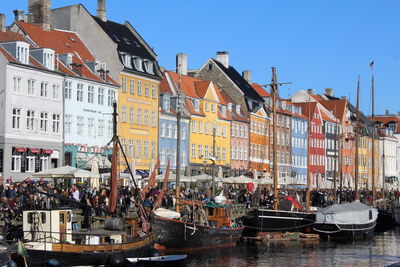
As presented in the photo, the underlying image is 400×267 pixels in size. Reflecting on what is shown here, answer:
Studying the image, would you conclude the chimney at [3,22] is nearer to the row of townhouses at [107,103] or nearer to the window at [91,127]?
the row of townhouses at [107,103]

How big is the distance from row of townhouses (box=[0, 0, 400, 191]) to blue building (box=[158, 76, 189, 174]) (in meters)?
0.10

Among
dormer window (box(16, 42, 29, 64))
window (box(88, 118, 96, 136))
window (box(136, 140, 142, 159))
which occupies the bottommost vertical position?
window (box(136, 140, 142, 159))

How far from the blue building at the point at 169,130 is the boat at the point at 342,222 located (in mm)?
20027

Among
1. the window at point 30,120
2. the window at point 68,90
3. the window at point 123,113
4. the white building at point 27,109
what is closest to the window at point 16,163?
the white building at point 27,109

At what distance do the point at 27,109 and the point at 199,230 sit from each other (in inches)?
730

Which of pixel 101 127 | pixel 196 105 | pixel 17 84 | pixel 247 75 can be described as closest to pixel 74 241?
pixel 17 84

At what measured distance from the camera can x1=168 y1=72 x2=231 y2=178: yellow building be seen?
77625 mm

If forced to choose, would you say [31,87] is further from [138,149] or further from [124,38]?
[124,38]

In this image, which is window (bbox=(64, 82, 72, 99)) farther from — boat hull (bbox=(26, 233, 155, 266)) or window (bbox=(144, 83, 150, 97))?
boat hull (bbox=(26, 233, 155, 266))

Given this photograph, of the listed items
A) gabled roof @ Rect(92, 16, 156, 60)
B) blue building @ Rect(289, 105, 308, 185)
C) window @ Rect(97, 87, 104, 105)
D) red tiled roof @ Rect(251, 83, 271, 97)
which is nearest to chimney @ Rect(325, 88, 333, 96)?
blue building @ Rect(289, 105, 308, 185)

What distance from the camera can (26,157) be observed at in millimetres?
54656

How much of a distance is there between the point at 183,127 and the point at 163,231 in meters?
35.8

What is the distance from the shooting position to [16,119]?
54.0 metres

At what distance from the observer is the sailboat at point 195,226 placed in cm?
4072
